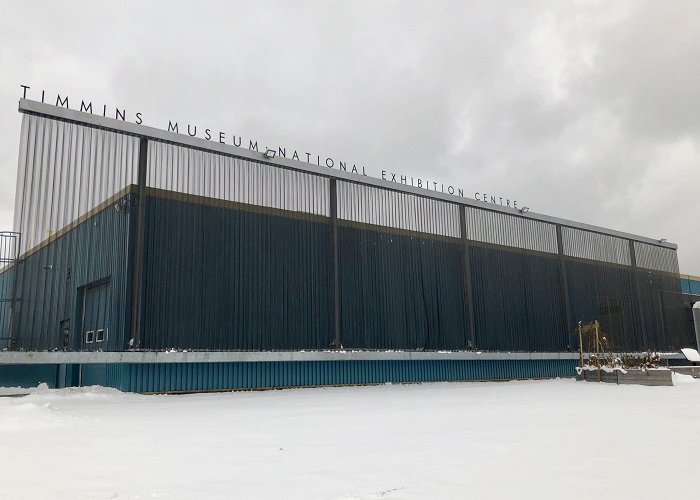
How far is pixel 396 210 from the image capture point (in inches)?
895

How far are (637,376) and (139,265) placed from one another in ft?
56.2

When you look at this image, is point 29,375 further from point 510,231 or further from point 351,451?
point 510,231

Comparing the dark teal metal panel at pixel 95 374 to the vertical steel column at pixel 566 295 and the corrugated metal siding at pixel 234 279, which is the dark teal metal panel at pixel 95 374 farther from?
the vertical steel column at pixel 566 295

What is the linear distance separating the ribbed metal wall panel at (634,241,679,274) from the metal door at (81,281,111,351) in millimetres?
29442

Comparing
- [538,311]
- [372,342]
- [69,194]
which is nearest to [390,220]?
[372,342]

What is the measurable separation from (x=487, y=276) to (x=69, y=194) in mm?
16906

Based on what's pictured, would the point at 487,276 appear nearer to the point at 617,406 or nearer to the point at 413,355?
the point at 413,355

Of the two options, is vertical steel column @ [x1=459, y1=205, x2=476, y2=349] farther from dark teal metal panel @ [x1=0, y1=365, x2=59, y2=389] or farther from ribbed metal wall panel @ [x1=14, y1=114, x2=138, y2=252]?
dark teal metal panel @ [x1=0, y1=365, x2=59, y2=389]

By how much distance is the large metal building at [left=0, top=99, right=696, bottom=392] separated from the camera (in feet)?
50.7

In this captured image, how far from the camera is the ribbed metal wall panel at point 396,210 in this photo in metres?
21.4

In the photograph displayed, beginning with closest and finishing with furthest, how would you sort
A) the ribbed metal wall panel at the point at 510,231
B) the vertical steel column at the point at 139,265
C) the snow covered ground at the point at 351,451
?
the snow covered ground at the point at 351,451
the vertical steel column at the point at 139,265
the ribbed metal wall panel at the point at 510,231

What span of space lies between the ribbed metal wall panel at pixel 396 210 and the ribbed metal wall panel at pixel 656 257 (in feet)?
51.6

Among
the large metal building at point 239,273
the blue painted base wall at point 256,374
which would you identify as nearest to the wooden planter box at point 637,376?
the large metal building at point 239,273

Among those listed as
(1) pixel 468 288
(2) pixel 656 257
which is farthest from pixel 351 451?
(2) pixel 656 257
